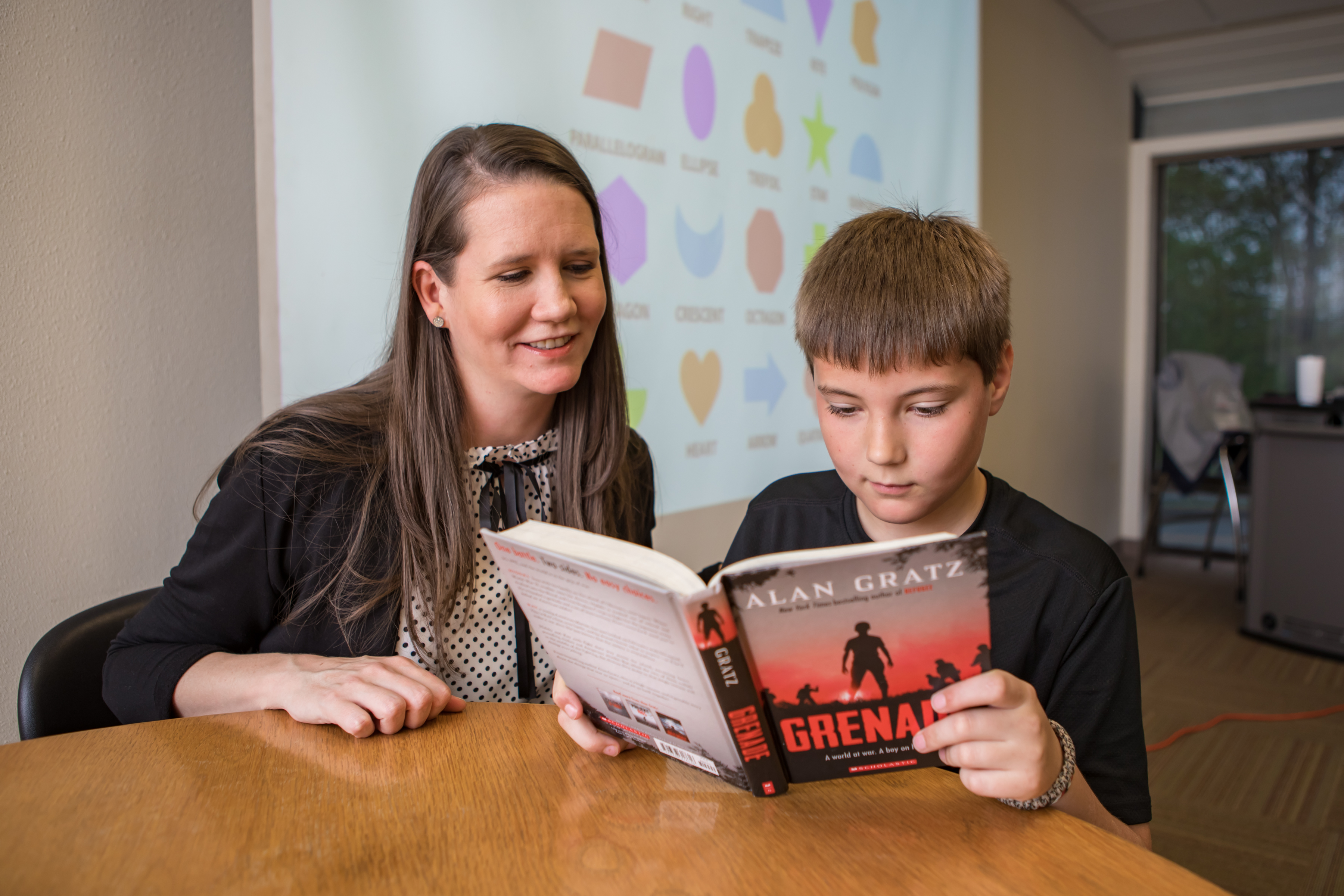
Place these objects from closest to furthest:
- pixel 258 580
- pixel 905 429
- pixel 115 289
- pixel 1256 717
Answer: pixel 905 429
pixel 258 580
pixel 115 289
pixel 1256 717

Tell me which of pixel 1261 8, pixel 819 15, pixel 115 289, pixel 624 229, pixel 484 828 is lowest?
pixel 484 828

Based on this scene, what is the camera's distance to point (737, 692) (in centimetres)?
62

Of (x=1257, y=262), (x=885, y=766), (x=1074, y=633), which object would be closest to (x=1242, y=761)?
(x=1074, y=633)

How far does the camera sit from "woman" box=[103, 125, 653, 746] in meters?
1.05

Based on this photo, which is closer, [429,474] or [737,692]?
[737,692]

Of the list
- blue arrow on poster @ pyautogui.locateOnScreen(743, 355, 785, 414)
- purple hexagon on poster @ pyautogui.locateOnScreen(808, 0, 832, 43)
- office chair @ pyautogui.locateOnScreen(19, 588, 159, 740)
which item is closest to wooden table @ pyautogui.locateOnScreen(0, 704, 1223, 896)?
office chair @ pyautogui.locateOnScreen(19, 588, 159, 740)

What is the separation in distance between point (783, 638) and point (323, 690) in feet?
1.63

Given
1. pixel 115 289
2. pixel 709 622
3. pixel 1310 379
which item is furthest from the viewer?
pixel 1310 379

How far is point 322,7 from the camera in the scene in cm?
142

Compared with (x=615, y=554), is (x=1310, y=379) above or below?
above

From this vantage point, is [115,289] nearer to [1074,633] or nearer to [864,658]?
[864,658]

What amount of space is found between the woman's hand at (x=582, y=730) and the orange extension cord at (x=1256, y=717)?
245cm

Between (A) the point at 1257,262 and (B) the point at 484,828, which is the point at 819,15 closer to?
(B) the point at 484,828

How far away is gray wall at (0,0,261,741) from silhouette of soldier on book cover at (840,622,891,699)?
126cm
